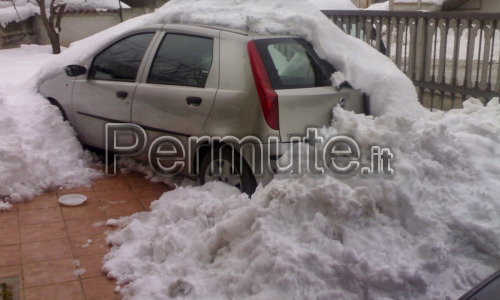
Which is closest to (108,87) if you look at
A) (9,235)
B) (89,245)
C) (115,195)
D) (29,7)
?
(115,195)

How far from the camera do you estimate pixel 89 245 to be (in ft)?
15.4

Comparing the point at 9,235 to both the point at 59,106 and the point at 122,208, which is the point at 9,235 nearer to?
the point at 122,208

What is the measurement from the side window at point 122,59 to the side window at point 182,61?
0.89 ft

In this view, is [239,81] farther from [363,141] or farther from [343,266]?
[343,266]

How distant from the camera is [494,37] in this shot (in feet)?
25.4

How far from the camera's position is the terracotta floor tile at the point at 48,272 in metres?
4.12

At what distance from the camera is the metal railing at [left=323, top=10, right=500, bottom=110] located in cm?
789

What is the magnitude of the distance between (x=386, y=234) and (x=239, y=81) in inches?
74.8

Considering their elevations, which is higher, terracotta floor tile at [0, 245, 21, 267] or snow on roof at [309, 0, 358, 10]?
snow on roof at [309, 0, 358, 10]

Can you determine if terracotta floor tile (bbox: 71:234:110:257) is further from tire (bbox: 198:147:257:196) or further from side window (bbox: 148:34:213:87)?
side window (bbox: 148:34:213:87)

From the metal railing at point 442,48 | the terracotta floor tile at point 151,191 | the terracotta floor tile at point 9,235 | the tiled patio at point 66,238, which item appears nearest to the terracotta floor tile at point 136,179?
the tiled patio at point 66,238

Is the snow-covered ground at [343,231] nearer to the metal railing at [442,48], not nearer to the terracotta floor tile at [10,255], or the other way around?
the terracotta floor tile at [10,255]

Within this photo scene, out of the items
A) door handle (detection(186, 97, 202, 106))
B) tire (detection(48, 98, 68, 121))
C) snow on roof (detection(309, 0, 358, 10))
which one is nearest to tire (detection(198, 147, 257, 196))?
door handle (detection(186, 97, 202, 106))

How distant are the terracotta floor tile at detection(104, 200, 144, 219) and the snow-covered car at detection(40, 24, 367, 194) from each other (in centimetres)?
56
